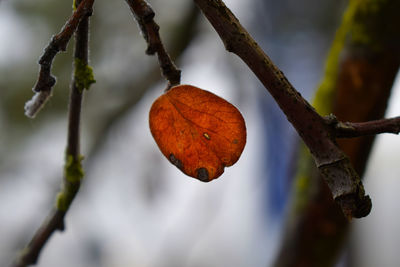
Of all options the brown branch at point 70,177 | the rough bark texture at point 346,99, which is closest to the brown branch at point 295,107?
the brown branch at point 70,177

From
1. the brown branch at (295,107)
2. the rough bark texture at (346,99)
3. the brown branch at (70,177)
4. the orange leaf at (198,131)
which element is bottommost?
the brown branch at (70,177)

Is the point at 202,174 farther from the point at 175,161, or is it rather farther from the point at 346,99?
the point at 346,99

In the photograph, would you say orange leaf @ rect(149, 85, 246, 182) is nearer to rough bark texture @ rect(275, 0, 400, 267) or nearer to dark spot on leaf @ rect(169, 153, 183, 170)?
dark spot on leaf @ rect(169, 153, 183, 170)

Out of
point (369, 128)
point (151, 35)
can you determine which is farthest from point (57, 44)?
point (369, 128)

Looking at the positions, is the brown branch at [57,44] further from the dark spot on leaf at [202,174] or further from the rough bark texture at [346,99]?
the rough bark texture at [346,99]

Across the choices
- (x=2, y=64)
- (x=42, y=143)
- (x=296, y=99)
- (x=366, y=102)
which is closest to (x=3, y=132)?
(x=42, y=143)

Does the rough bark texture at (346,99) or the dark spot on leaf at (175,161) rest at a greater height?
the rough bark texture at (346,99)

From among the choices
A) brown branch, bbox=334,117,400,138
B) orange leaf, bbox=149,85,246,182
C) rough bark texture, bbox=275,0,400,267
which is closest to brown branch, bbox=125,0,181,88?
orange leaf, bbox=149,85,246,182

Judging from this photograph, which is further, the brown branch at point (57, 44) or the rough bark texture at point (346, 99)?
the rough bark texture at point (346, 99)
